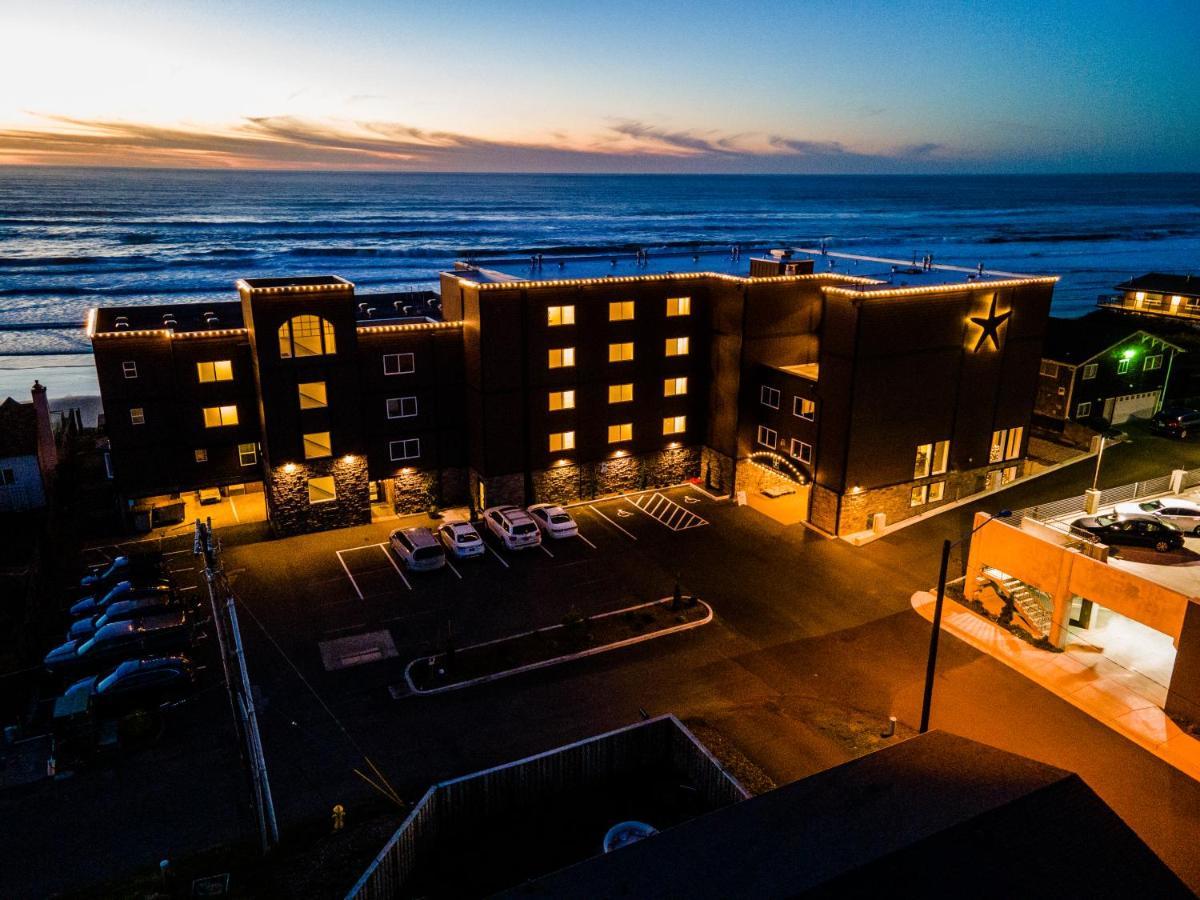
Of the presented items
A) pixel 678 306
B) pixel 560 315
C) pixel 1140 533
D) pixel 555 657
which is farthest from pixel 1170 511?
pixel 560 315

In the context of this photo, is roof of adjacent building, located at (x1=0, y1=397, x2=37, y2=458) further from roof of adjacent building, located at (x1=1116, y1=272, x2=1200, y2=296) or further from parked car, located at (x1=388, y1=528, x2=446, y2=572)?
roof of adjacent building, located at (x1=1116, y1=272, x2=1200, y2=296)

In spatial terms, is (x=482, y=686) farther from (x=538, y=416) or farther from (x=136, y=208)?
(x=136, y=208)

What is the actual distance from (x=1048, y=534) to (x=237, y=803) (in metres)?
27.8

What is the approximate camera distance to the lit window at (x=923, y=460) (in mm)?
38500

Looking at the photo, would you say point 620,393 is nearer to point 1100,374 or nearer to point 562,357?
point 562,357

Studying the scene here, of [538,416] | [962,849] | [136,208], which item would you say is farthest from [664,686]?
[136,208]

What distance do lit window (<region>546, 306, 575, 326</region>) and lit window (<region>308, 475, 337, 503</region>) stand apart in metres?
13.1

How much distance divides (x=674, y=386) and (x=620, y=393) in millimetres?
3333

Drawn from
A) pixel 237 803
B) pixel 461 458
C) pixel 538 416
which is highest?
pixel 538 416

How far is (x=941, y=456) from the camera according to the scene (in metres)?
39.2

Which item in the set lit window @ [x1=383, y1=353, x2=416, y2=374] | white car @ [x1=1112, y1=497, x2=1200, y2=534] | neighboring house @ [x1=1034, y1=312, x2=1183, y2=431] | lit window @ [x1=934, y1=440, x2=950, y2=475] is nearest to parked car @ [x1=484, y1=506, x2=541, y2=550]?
lit window @ [x1=383, y1=353, x2=416, y2=374]

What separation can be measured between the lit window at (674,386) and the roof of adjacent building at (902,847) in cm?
2854

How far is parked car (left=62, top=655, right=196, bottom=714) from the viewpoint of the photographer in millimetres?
24219

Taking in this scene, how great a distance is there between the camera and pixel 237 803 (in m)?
20.7
